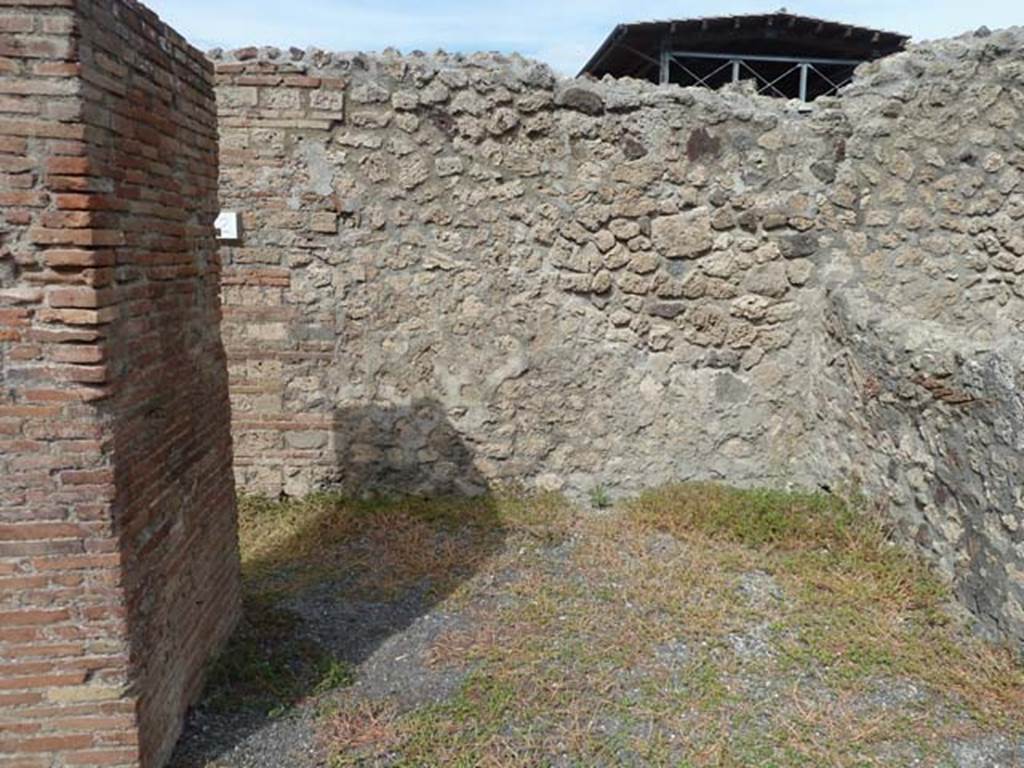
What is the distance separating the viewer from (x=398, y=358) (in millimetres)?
5250

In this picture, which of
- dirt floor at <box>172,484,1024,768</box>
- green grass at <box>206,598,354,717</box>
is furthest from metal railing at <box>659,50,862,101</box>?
green grass at <box>206,598,354,717</box>

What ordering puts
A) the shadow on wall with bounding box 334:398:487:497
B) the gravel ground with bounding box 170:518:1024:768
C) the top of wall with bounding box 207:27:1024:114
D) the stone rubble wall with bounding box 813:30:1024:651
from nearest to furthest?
1. the gravel ground with bounding box 170:518:1024:768
2. the stone rubble wall with bounding box 813:30:1024:651
3. the top of wall with bounding box 207:27:1024:114
4. the shadow on wall with bounding box 334:398:487:497

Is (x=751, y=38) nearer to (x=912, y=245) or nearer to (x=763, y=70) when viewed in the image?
(x=763, y=70)

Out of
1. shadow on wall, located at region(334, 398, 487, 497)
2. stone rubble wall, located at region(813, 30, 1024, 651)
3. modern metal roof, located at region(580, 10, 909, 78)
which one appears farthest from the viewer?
modern metal roof, located at region(580, 10, 909, 78)

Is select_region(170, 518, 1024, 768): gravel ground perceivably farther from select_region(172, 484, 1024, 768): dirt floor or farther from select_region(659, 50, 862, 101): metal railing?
select_region(659, 50, 862, 101): metal railing

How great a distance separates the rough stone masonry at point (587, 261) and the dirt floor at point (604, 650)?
2.02 ft

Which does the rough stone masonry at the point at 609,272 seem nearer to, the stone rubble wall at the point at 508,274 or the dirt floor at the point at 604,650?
the stone rubble wall at the point at 508,274

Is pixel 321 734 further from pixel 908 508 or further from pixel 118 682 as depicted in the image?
pixel 908 508

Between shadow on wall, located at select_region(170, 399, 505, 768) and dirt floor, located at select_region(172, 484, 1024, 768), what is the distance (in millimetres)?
14

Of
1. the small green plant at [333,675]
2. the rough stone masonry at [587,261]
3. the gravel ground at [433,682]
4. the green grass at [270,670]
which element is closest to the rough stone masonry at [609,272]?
the rough stone masonry at [587,261]

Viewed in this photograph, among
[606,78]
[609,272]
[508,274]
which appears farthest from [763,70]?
[508,274]

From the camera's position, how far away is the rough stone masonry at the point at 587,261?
5004 millimetres

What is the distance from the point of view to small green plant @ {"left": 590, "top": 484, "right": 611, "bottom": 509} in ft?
17.7

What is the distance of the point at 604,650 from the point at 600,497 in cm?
198
